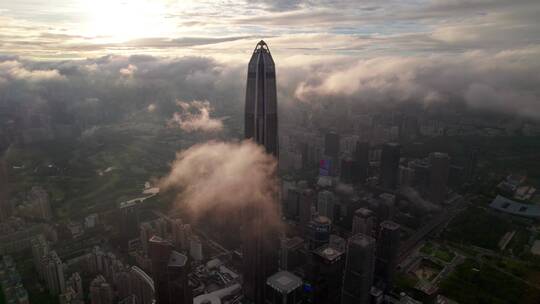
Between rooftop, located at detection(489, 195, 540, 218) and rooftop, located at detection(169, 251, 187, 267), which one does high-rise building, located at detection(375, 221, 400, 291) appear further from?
rooftop, located at detection(489, 195, 540, 218)

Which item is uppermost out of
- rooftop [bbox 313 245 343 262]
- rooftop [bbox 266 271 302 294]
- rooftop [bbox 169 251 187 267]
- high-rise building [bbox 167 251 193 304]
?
rooftop [bbox 169 251 187 267]

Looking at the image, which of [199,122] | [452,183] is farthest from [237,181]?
[452,183]

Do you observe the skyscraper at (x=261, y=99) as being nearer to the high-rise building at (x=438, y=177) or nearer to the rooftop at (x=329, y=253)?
the rooftop at (x=329, y=253)

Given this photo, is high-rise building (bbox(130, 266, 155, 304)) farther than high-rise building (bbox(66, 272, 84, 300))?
No

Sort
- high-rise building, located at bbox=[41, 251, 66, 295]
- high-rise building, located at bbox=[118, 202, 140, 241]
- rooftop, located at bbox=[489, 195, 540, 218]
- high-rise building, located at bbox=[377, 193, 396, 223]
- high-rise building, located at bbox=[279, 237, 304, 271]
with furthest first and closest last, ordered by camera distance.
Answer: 1. rooftop, located at bbox=[489, 195, 540, 218]
2. high-rise building, located at bbox=[377, 193, 396, 223]
3. high-rise building, located at bbox=[118, 202, 140, 241]
4. high-rise building, located at bbox=[279, 237, 304, 271]
5. high-rise building, located at bbox=[41, 251, 66, 295]

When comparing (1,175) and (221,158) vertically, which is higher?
(221,158)

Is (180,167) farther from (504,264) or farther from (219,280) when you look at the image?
(504,264)

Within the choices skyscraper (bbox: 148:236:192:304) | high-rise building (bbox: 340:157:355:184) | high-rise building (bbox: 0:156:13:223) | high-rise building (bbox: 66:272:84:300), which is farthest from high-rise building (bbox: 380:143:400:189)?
high-rise building (bbox: 0:156:13:223)
